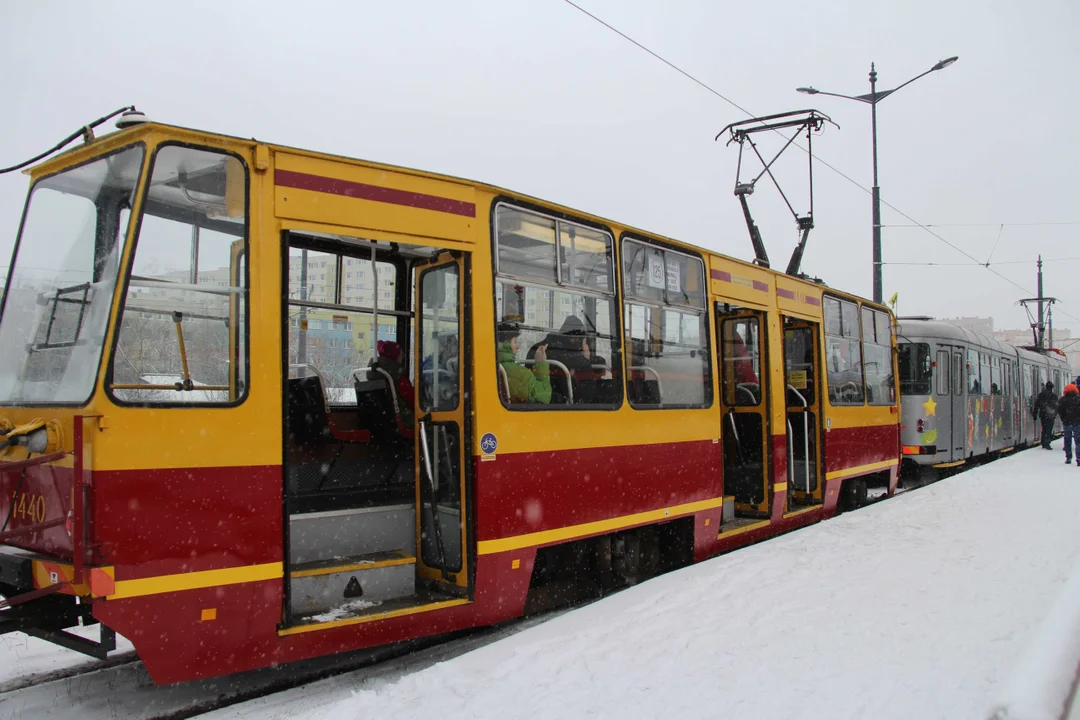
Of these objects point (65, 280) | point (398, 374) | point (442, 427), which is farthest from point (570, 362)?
point (65, 280)

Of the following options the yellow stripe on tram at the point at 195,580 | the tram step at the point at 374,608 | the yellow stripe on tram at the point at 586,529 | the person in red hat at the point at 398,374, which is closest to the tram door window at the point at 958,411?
the yellow stripe on tram at the point at 586,529

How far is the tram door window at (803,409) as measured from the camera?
9.74 m

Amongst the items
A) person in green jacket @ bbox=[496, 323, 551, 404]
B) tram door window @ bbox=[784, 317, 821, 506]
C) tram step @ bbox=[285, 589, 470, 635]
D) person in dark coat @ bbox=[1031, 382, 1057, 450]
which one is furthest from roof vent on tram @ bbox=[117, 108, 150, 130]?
person in dark coat @ bbox=[1031, 382, 1057, 450]

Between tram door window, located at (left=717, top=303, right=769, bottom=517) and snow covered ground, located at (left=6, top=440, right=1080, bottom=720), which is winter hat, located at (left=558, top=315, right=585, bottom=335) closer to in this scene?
snow covered ground, located at (left=6, top=440, right=1080, bottom=720)

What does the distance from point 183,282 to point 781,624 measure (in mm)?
3871

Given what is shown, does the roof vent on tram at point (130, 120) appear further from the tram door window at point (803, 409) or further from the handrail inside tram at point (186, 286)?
the tram door window at point (803, 409)

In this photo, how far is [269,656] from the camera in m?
4.36

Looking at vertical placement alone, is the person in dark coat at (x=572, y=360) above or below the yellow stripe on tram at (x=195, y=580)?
above

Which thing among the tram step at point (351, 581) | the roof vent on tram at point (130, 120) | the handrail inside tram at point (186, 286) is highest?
the roof vent on tram at point (130, 120)

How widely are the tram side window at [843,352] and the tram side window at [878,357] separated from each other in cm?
30

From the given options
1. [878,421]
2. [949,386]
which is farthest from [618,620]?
[949,386]

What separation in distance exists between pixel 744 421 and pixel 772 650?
4.85 metres

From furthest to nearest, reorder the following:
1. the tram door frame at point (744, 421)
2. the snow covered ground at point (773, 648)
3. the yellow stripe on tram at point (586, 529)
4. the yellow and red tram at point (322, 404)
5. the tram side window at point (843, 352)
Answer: the tram side window at point (843, 352)
the tram door frame at point (744, 421)
the yellow stripe on tram at point (586, 529)
the yellow and red tram at point (322, 404)
the snow covered ground at point (773, 648)

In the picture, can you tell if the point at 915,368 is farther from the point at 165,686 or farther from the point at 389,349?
the point at 165,686
